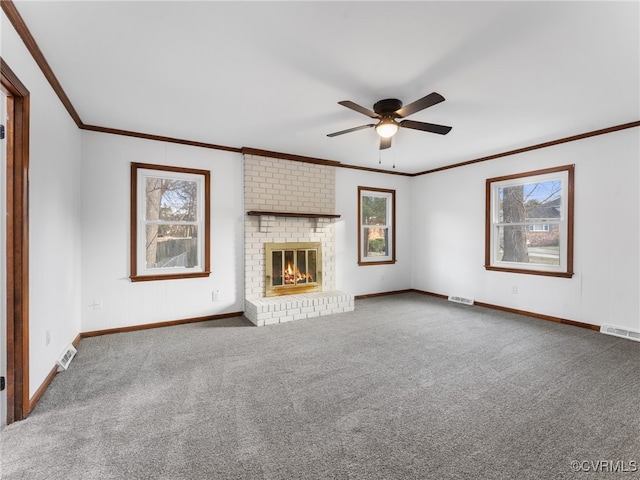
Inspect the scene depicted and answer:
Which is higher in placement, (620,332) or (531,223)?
(531,223)

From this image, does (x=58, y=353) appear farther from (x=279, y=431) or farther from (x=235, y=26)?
(x=235, y=26)

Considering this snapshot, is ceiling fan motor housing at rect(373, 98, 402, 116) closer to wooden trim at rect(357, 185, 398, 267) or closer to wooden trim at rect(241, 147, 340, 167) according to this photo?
wooden trim at rect(241, 147, 340, 167)

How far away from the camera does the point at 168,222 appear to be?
13.8ft

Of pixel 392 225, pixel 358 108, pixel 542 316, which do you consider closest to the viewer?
pixel 358 108

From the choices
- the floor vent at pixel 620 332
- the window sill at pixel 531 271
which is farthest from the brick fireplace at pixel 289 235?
the floor vent at pixel 620 332

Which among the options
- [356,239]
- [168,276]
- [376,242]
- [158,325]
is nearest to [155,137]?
[168,276]

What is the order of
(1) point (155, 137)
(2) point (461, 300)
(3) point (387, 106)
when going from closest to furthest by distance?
1. (3) point (387, 106)
2. (1) point (155, 137)
3. (2) point (461, 300)

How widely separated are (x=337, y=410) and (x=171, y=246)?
3.21 meters

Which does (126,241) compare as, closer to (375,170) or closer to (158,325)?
(158,325)

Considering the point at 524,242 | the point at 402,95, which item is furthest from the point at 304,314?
the point at 524,242

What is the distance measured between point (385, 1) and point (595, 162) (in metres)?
3.83

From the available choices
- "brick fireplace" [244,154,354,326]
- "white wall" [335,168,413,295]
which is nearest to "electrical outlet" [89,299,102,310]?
"brick fireplace" [244,154,354,326]

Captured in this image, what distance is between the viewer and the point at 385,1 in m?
1.76

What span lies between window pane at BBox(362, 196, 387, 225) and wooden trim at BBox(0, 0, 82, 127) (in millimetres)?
4508
